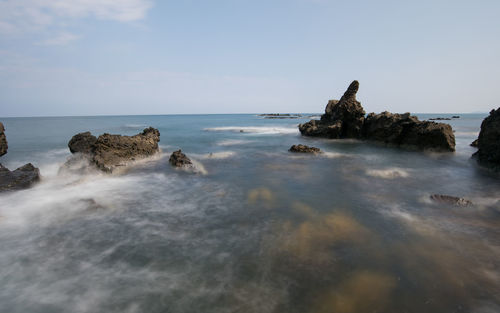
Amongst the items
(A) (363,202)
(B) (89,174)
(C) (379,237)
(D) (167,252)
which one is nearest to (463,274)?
(C) (379,237)

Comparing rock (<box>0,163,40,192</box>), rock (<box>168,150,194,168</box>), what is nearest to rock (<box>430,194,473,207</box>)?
rock (<box>168,150,194,168</box>)

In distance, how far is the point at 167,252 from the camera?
17.5 ft

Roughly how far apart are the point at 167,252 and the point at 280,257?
245 centimetres

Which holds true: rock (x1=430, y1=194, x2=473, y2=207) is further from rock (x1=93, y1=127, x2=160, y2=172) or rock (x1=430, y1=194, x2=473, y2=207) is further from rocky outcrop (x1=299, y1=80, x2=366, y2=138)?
rocky outcrop (x1=299, y1=80, x2=366, y2=138)

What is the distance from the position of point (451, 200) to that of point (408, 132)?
52.8 ft

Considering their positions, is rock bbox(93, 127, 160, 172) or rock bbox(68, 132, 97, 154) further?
rock bbox(68, 132, 97, 154)

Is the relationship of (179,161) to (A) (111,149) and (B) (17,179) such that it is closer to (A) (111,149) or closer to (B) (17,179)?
(A) (111,149)

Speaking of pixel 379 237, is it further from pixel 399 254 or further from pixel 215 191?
pixel 215 191

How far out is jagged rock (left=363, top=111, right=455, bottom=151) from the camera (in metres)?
19.2

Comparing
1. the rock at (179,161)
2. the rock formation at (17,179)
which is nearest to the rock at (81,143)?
the rock formation at (17,179)

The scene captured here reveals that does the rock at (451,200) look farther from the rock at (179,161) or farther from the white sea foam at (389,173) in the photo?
the rock at (179,161)

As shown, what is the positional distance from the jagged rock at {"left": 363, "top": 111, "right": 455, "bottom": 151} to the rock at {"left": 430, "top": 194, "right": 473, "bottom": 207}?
525 inches

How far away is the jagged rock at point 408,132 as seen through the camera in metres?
19.2

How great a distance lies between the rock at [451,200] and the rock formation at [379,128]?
13337mm
